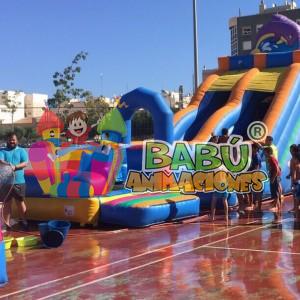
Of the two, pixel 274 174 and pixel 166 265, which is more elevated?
pixel 274 174

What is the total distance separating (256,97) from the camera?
52.5 ft

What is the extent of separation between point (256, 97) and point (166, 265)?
1042 cm

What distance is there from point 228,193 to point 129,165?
7.49 feet

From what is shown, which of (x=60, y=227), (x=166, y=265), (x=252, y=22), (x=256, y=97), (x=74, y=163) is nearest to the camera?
(x=166, y=265)

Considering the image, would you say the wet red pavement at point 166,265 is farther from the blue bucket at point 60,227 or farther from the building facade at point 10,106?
the building facade at point 10,106

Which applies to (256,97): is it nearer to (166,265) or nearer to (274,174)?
(274,174)

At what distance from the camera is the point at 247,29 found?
94.1 meters

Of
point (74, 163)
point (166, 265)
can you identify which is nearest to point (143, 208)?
point (74, 163)

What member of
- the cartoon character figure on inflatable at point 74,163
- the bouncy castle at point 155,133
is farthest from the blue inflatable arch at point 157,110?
the cartoon character figure on inflatable at point 74,163

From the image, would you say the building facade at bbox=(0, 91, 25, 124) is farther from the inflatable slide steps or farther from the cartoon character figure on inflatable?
the inflatable slide steps

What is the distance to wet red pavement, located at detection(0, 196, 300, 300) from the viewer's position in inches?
212

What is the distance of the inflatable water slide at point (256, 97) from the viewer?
13.6 meters

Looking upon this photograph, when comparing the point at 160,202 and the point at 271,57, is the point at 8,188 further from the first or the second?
the point at 271,57

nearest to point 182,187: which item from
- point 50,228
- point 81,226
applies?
point 81,226
